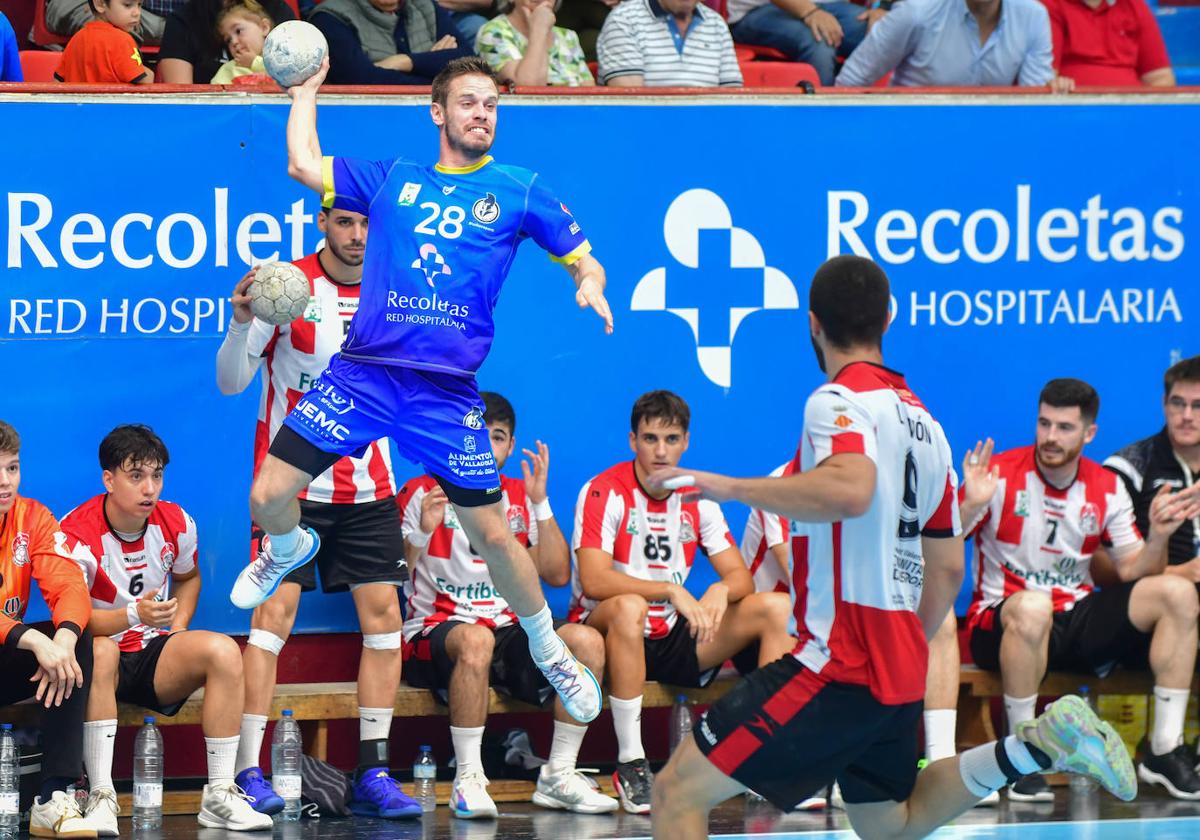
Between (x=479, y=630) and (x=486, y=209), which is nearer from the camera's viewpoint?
(x=486, y=209)

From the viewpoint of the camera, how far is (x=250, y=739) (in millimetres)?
8008

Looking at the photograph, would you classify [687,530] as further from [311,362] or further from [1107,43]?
[1107,43]

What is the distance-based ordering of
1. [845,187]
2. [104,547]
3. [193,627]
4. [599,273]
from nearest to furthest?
[599,273], [104,547], [193,627], [845,187]

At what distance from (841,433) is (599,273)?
1.75 m

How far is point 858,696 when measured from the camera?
17.2ft

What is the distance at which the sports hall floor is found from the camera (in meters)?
7.67

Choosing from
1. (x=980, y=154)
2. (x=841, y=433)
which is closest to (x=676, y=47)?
(x=980, y=154)

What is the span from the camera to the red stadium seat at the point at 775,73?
1045 centimetres

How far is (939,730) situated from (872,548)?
11.2ft

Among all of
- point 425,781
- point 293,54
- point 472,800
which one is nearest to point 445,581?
point 425,781

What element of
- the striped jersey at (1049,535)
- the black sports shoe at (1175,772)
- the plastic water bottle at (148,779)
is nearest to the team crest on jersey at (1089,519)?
the striped jersey at (1049,535)

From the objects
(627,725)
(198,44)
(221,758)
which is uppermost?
(198,44)

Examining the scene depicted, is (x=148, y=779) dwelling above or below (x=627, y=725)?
below

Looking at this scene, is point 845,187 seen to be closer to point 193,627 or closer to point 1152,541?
point 1152,541
